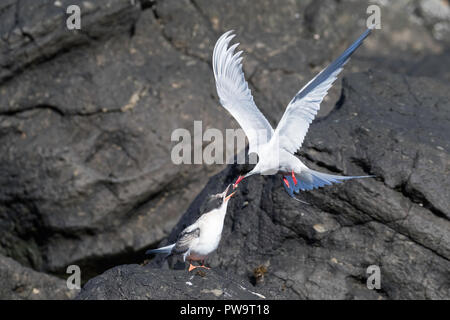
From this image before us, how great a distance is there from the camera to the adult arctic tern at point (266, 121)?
14.9ft

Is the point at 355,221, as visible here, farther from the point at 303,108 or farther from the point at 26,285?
the point at 26,285

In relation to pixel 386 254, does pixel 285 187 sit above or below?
above

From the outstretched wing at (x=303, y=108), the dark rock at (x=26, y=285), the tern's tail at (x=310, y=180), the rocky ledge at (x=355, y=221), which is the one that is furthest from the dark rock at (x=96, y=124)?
the outstretched wing at (x=303, y=108)

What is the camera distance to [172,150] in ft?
23.9

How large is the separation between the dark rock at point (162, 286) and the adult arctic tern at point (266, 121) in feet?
2.89

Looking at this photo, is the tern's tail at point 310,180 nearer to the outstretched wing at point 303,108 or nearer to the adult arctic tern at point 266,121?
the adult arctic tern at point 266,121

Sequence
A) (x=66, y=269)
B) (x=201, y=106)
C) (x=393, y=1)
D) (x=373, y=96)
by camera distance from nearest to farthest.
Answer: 1. (x=373, y=96)
2. (x=66, y=269)
3. (x=201, y=106)
4. (x=393, y=1)

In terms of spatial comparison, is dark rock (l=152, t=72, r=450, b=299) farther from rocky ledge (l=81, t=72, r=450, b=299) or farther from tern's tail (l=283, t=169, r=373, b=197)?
tern's tail (l=283, t=169, r=373, b=197)

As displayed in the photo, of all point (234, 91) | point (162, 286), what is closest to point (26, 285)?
point (162, 286)

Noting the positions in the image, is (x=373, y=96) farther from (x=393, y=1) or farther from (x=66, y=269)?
(x=393, y=1)

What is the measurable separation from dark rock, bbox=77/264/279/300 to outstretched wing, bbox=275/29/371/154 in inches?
51.7
